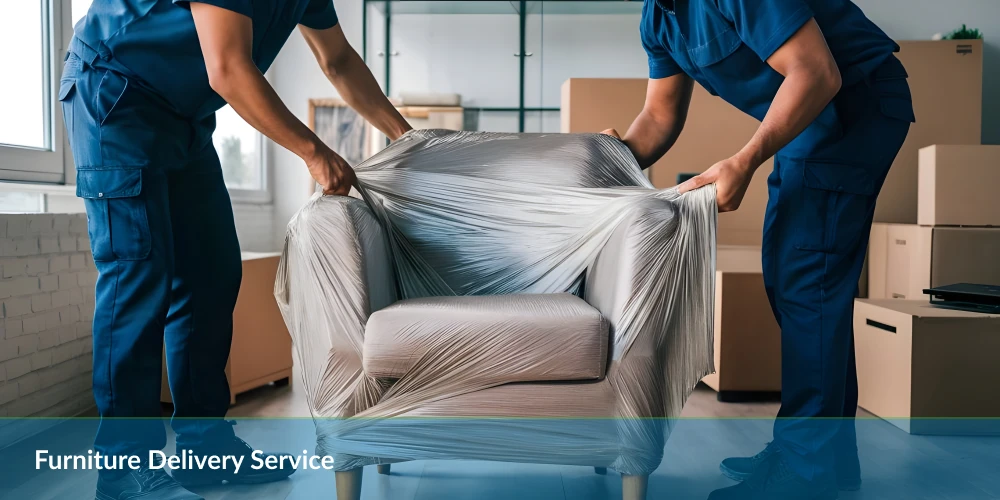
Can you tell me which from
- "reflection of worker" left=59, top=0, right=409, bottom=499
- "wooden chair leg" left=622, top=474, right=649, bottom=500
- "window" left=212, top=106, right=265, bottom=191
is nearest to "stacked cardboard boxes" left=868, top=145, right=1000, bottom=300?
"wooden chair leg" left=622, top=474, right=649, bottom=500

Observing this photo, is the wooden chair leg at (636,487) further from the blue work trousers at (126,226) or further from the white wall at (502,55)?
the white wall at (502,55)

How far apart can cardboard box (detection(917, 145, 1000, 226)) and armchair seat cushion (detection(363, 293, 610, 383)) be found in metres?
1.71

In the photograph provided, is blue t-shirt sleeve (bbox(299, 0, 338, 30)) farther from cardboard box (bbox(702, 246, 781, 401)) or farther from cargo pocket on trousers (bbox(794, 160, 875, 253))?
cardboard box (bbox(702, 246, 781, 401))

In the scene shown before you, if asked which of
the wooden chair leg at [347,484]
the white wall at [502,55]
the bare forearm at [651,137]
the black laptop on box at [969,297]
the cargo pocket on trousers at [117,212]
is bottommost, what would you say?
the wooden chair leg at [347,484]

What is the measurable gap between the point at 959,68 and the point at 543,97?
189 centimetres

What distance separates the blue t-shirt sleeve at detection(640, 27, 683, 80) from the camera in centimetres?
159

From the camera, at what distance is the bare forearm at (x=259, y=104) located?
47.9 inches

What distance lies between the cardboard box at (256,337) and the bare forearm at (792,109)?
1.51m

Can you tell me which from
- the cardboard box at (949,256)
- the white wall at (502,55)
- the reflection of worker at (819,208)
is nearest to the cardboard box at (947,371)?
the cardboard box at (949,256)

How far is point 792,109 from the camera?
3.95 feet

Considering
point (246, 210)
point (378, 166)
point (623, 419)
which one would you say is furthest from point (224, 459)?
point (246, 210)

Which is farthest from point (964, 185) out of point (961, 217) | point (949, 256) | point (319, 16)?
point (319, 16)

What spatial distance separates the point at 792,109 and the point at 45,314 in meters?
1.85

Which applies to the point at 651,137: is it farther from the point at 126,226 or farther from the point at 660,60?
the point at 126,226
